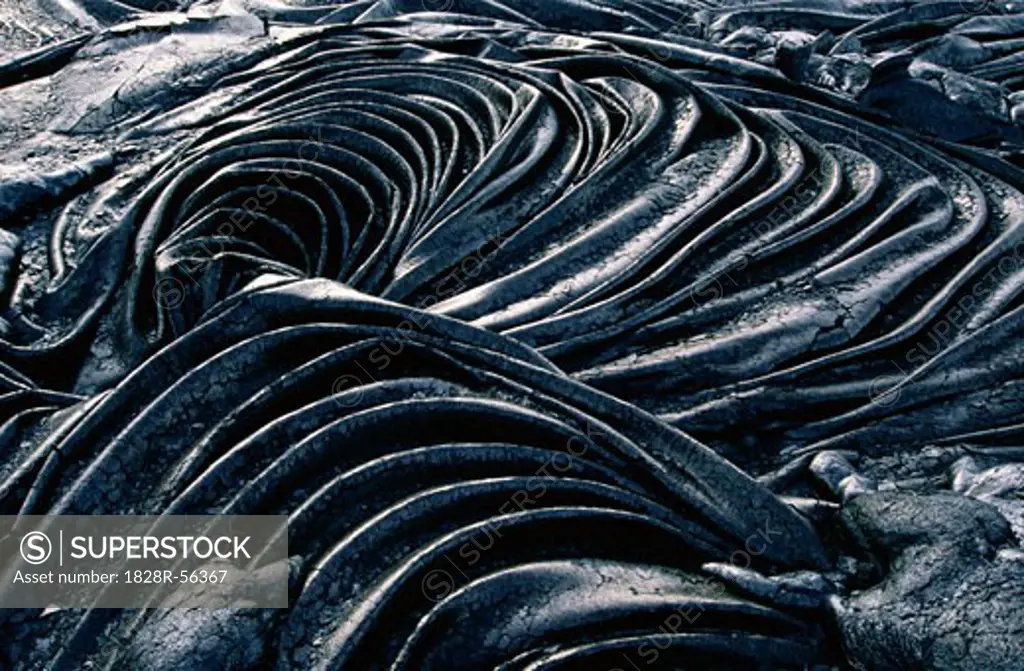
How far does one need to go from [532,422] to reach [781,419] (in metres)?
A: 0.62

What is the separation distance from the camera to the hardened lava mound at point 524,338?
5.79 ft

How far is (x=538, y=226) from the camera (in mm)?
2604

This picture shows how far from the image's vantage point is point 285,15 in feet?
12.8

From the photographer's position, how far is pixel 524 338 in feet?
7.55

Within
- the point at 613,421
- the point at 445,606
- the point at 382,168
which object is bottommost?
the point at 445,606

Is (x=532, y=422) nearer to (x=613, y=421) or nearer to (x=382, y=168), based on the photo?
(x=613, y=421)

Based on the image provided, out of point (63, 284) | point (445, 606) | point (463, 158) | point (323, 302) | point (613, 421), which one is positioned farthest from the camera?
point (463, 158)

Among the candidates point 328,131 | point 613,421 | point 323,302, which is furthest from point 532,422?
point 328,131

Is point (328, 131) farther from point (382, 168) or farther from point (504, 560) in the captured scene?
point (504, 560)

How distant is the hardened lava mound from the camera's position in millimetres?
1764

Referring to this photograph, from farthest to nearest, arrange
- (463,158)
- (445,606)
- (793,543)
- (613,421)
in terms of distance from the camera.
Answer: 1. (463,158)
2. (613,421)
3. (793,543)
4. (445,606)

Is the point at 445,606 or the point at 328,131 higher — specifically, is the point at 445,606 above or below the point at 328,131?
below

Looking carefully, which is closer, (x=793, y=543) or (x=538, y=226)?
(x=793, y=543)

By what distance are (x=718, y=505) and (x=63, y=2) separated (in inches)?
135
